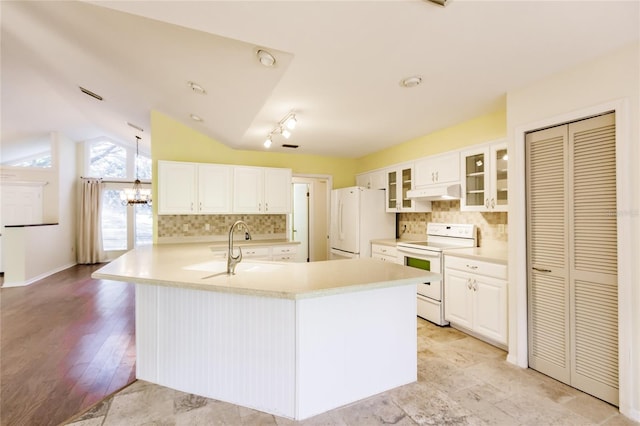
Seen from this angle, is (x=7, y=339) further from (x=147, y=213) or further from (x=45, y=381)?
(x=147, y=213)

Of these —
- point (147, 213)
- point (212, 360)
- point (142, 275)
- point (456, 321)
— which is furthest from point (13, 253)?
point (456, 321)

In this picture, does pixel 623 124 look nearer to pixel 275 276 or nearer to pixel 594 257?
pixel 594 257

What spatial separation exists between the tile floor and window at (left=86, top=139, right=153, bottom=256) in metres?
6.82

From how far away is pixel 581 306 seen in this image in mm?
2137

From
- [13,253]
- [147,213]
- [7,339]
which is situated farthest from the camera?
[147,213]

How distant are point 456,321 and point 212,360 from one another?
8.29 ft

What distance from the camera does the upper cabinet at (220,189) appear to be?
4090mm

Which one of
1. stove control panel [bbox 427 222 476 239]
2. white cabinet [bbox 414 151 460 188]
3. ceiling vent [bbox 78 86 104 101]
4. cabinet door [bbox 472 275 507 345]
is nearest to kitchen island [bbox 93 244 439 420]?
cabinet door [bbox 472 275 507 345]

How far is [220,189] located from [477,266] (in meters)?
3.52

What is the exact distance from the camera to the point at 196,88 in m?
2.91

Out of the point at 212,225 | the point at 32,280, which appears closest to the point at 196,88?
the point at 212,225

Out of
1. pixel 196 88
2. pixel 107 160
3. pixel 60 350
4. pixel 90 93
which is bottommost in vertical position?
pixel 60 350

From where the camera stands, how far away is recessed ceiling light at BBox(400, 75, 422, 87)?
236 centimetres

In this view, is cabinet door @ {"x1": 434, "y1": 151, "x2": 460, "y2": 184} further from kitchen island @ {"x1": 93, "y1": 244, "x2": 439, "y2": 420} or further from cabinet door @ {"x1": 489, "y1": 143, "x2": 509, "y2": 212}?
kitchen island @ {"x1": 93, "y1": 244, "x2": 439, "y2": 420}
